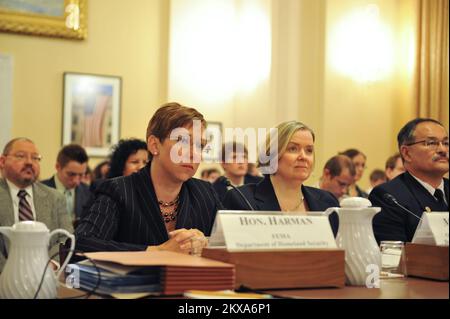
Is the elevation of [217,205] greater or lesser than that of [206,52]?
lesser

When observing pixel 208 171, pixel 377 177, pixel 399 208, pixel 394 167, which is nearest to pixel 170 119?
pixel 399 208

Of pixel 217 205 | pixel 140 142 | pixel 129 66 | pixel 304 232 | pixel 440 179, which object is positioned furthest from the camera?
pixel 129 66

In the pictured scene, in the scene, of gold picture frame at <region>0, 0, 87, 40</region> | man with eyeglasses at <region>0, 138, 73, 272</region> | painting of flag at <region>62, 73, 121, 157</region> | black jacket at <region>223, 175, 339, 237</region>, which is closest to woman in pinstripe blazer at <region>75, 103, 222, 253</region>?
black jacket at <region>223, 175, 339, 237</region>

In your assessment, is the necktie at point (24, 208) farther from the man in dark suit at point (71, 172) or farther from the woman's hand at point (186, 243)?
the woman's hand at point (186, 243)

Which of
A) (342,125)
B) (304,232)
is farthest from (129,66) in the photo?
(304,232)

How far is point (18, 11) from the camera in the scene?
8.10 metres

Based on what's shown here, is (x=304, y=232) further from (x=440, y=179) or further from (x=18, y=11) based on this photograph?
(x=18, y=11)

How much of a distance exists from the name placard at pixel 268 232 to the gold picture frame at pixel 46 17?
22.9 ft

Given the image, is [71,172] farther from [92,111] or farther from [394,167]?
[394,167]

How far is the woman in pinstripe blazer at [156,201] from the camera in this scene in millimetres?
2693

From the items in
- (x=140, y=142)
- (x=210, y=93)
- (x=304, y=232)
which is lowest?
(x=304, y=232)

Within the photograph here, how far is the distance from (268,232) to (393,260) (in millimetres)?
689

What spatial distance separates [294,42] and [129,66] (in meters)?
2.27
